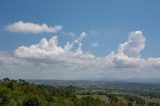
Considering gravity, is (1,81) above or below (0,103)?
above

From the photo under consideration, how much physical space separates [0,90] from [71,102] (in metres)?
41.6

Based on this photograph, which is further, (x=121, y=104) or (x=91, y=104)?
(x=121, y=104)

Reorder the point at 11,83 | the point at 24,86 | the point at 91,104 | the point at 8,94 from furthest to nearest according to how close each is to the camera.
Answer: the point at 24,86 < the point at 11,83 < the point at 91,104 < the point at 8,94

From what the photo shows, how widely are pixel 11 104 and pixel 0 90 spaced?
24263mm

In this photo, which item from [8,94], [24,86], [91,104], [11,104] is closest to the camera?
[11,104]

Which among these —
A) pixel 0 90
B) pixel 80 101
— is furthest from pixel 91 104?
pixel 0 90

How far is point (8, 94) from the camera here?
144m

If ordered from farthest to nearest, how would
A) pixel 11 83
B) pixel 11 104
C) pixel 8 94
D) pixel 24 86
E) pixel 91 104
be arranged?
pixel 24 86 < pixel 11 83 < pixel 91 104 < pixel 8 94 < pixel 11 104

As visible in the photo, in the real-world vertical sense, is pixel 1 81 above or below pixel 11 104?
above

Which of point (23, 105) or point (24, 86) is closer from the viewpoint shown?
point (23, 105)

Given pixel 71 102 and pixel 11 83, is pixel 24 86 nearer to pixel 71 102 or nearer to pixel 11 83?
pixel 11 83

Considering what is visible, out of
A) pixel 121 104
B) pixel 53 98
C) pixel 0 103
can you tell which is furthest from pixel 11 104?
pixel 121 104

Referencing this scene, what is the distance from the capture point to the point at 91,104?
17088cm

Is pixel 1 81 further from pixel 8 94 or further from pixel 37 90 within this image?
pixel 8 94
